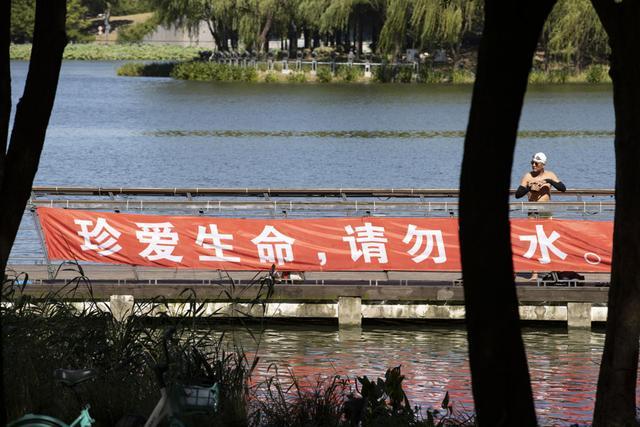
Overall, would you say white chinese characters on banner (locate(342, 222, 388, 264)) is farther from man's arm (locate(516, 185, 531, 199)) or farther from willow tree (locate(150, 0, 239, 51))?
willow tree (locate(150, 0, 239, 51))

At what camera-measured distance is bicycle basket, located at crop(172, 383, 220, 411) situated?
8031 millimetres

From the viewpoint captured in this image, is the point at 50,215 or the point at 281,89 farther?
the point at 281,89

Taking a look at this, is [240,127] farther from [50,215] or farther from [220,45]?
[50,215]

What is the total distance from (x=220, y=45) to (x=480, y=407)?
332 feet

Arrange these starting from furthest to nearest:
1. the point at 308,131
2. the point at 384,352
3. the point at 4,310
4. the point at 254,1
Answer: the point at 254,1 → the point at 308,131 → the point at 384,352 → the point at 4,310

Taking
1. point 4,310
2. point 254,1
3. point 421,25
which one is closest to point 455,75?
point 421,25

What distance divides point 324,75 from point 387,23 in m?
14.4

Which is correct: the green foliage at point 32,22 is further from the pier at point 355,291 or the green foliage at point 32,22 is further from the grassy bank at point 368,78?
the pier at point 355,291

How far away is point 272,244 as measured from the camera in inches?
718

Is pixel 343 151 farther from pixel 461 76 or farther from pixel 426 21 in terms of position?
pixel 461 76

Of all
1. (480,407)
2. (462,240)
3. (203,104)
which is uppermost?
(462,240)

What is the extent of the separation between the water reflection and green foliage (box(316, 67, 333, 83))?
8112cm

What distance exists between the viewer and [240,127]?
220 feet

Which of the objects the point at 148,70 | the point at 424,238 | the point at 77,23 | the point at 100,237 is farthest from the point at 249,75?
the point at 77,23
